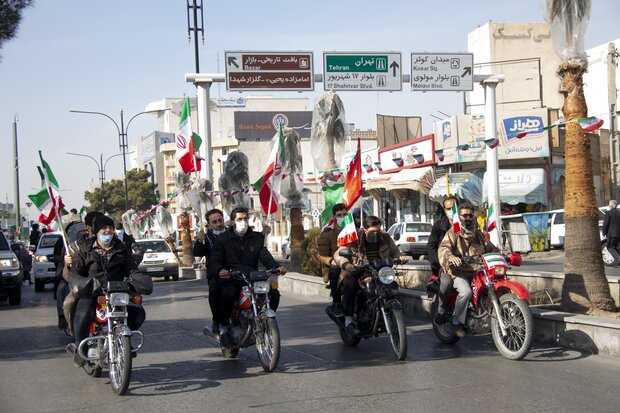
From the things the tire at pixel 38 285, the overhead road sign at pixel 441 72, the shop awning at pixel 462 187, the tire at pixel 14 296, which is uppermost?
the overhead road sign at pixel 441 72

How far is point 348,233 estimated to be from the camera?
31.5ft

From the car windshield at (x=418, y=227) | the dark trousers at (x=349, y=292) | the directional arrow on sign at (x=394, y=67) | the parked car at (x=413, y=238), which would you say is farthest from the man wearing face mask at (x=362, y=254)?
the car windshield at (x=418, y=227)

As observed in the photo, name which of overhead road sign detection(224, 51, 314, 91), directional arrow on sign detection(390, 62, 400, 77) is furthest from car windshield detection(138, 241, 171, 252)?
directional arrow on sign detection(390, 62, 400, 77)

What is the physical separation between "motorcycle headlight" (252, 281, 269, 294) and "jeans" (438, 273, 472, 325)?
7.09 feet

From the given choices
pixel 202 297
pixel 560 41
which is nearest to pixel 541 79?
pixel 202 297

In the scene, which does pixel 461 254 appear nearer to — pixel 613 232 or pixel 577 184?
pixel 577 184

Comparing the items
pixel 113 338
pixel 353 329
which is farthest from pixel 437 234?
pixel 113 338

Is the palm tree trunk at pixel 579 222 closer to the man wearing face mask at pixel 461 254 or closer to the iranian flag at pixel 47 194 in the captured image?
the man wearing face mask at pixel 461 254

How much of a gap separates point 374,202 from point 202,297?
30.8 m

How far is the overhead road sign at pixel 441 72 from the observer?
2094 centimetres

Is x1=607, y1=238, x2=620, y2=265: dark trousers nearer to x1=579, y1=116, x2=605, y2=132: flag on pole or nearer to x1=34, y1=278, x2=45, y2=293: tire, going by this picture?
x1=579, y1=116, x2=605, y2=132: flag on pole

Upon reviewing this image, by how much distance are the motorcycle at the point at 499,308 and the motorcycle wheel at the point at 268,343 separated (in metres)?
2.27

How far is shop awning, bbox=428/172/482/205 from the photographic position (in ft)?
117

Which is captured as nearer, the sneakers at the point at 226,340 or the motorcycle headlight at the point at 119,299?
the motorcycle headlight at the point at 119,299
